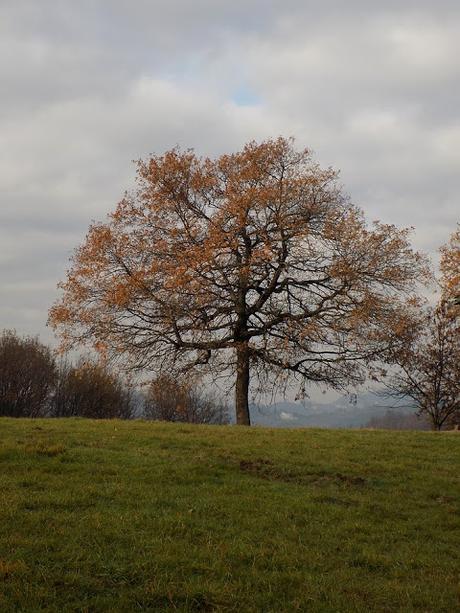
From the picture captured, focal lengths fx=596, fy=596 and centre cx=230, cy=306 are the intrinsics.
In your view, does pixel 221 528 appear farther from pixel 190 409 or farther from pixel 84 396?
pixel 190 409

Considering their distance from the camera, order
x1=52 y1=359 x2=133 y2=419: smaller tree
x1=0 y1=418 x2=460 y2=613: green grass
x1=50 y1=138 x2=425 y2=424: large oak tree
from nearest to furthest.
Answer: x1=0 y1=418 x2=460 y2=613: green grass, x1=50 y1=138 x2=425 y2=424: large oak tree, x1=52 y1=359 x2=133 y2=419: smaller tree

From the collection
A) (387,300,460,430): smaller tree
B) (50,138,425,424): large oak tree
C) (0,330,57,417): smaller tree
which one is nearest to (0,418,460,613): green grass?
(50,138,425,424): large oak tree

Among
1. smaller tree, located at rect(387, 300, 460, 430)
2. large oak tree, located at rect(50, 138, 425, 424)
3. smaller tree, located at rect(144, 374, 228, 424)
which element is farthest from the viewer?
smaller tree, located at rect(144, 374, 228, 424)

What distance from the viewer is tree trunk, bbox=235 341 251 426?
2870cm

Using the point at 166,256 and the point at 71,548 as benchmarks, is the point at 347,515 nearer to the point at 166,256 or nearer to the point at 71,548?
the point at 71,548

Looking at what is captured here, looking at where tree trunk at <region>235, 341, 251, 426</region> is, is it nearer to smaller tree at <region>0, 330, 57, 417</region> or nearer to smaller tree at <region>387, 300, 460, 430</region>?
smaller tree at <region>387, 300, 460, 430</region>

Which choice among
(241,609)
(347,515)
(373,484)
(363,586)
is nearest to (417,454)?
(373,484)

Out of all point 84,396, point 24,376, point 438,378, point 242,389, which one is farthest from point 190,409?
point 242,389

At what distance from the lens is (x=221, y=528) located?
9016 mm

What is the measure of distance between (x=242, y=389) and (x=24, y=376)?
46.6 meters

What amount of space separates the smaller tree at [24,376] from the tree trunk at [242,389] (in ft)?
148

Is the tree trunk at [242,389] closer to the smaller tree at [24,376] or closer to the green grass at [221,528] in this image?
the green grass at [221,528]

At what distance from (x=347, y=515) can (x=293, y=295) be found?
758 inches

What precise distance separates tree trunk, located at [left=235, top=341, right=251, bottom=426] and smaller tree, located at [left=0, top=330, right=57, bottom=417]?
44989mm
